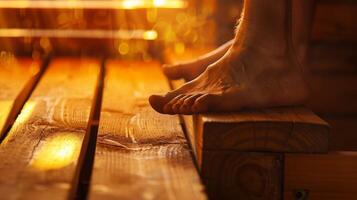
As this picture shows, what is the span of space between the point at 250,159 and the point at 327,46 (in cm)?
153

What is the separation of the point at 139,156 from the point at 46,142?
0.24 m

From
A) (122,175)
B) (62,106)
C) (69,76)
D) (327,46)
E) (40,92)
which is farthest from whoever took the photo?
(327,46)

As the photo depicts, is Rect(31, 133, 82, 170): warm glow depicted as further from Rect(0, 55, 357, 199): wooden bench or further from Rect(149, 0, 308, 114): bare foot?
Rect(149, 0, 308, 114): bare foot

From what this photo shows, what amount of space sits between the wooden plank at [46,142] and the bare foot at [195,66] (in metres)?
0.28

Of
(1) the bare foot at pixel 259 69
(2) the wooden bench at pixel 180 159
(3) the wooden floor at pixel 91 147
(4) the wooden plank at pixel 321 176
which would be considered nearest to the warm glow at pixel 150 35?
(3) the wooden floor at pixel 91 147

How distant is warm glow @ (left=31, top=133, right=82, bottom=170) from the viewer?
137 centimetres

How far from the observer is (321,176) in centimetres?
149

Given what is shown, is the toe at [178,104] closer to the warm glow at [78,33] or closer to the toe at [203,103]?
the toe at [203,103]

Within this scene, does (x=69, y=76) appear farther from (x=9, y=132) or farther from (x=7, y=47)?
(x=9, y=132)

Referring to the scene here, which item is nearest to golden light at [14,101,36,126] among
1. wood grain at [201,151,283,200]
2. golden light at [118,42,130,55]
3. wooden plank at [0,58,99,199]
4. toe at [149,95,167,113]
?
wooden plank at [0,58,99,199]

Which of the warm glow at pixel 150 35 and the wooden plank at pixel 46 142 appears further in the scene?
the warm glow at pixel 150 35

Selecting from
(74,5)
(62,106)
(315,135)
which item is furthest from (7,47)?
(315,135)

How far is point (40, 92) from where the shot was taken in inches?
87.3

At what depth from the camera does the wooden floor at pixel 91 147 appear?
4.10 feet
